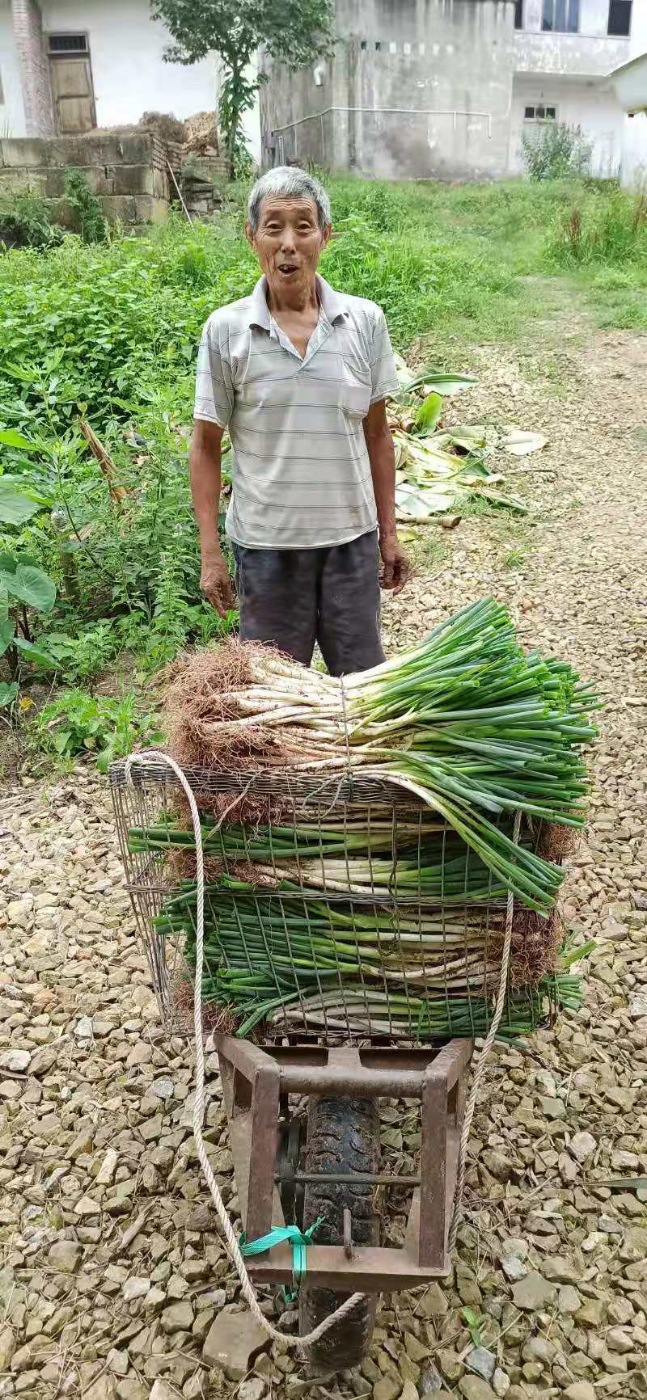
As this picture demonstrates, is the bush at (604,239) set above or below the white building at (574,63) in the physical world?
below

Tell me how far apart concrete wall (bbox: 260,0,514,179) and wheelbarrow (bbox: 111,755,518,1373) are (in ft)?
59.3

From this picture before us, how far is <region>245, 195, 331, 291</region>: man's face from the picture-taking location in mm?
2485

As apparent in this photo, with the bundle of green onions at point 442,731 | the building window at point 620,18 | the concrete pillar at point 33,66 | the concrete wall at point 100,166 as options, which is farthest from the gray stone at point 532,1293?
the building window at point 620,18

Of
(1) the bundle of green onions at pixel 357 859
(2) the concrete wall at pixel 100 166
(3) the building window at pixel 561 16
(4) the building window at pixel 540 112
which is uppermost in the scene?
(3) the building window at pixel 561 16

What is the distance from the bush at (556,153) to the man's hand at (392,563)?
60.0 ft

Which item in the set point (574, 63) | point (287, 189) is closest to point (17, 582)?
point (287, 189)

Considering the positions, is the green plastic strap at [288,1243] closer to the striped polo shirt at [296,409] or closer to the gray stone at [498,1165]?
the gray stone at [498,1165]

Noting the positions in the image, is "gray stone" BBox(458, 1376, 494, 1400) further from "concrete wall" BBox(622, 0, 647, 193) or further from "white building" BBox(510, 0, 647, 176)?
"white building" BBox(510, 0, 647, 176)

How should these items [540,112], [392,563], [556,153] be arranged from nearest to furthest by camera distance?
1. [392,563]
2. [556,153]
3. [540,112]

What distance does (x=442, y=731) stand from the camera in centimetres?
177

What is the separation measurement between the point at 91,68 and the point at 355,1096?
60.6 feet

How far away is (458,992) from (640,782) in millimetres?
2353

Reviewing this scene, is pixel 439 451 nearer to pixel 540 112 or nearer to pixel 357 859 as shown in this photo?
pixel 357 859

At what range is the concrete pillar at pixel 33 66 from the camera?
15703 mm
